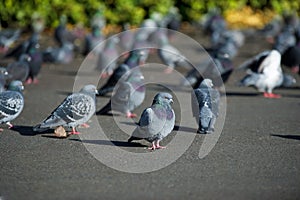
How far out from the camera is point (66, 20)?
18234 mm

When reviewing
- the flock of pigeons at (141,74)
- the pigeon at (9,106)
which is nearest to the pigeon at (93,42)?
the flock of pigeons at (141,74)

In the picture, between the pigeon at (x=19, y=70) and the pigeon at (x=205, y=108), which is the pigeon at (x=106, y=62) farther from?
the pigeon at (x=205, y=108)

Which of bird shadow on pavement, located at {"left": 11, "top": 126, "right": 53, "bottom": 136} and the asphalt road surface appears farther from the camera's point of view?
bird shadow on pavement, located at {"left": 11, "top": 126, "right": 53, "bottom": 136}

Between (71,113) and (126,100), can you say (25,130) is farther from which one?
(126,100)

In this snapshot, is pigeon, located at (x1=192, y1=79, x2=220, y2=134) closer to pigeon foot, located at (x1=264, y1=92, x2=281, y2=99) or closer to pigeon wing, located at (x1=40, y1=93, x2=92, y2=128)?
pigeon wing, located at (x1=40, y1=93, x2=92, y2=128)

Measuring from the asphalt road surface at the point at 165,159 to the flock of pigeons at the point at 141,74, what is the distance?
23 centimetres

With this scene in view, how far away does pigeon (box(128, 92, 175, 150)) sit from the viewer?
7.15 metres

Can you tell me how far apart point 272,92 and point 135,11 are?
8152mm

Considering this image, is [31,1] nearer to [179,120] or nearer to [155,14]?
[155,14]

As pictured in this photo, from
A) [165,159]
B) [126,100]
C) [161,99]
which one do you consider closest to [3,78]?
[126,100]

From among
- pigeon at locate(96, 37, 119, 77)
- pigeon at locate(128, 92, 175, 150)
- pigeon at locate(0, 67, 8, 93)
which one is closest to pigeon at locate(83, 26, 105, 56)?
pigeon at locate(96, 37, 119, 77)

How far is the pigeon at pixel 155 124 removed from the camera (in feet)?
23.5

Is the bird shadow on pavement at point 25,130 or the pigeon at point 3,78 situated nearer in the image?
the bird shadow on pavement at point 25,130

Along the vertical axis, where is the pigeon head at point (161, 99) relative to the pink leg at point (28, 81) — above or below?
above
